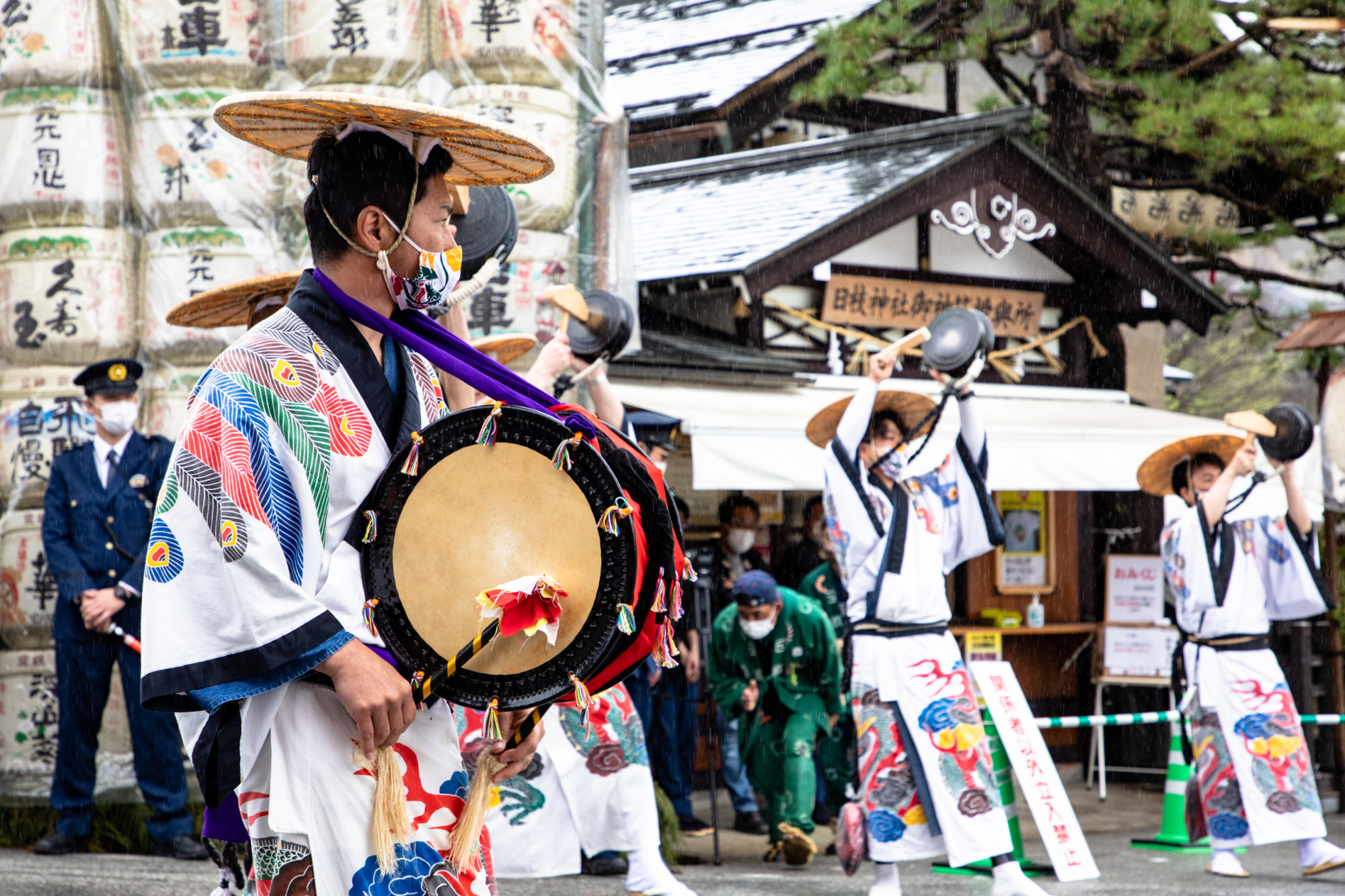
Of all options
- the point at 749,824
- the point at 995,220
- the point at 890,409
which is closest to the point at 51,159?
the point at 890,409

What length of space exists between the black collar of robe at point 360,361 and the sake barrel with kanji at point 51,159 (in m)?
4.96

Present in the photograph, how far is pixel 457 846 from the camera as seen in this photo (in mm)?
2414

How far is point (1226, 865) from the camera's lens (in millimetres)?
7328

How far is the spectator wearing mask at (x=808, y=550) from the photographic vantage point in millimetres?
9836

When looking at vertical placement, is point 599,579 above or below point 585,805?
above

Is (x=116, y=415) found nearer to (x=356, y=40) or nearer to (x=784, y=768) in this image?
(x=356, y=40)

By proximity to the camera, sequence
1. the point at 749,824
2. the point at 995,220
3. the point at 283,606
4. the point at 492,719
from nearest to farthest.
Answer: the point at 283,606 → the point at 492,719 → the point at 749,824 → the point at 995,220

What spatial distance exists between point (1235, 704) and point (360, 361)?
623 centimetres

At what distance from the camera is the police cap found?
21.1ft

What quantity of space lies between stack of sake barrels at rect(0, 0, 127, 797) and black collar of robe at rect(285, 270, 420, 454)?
478cm

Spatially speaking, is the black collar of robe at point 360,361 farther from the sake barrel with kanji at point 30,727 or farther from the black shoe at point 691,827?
the black shoe at point 691,827

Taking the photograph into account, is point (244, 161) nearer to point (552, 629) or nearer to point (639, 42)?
point (552, 629)

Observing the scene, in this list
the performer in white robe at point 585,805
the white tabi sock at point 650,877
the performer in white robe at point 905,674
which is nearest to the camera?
the white tabi sock at point 650,877

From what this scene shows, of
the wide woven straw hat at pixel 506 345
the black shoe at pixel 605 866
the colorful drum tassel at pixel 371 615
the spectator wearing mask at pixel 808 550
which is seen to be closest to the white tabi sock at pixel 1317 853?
the spectator wearing mask at pixel 808 550
